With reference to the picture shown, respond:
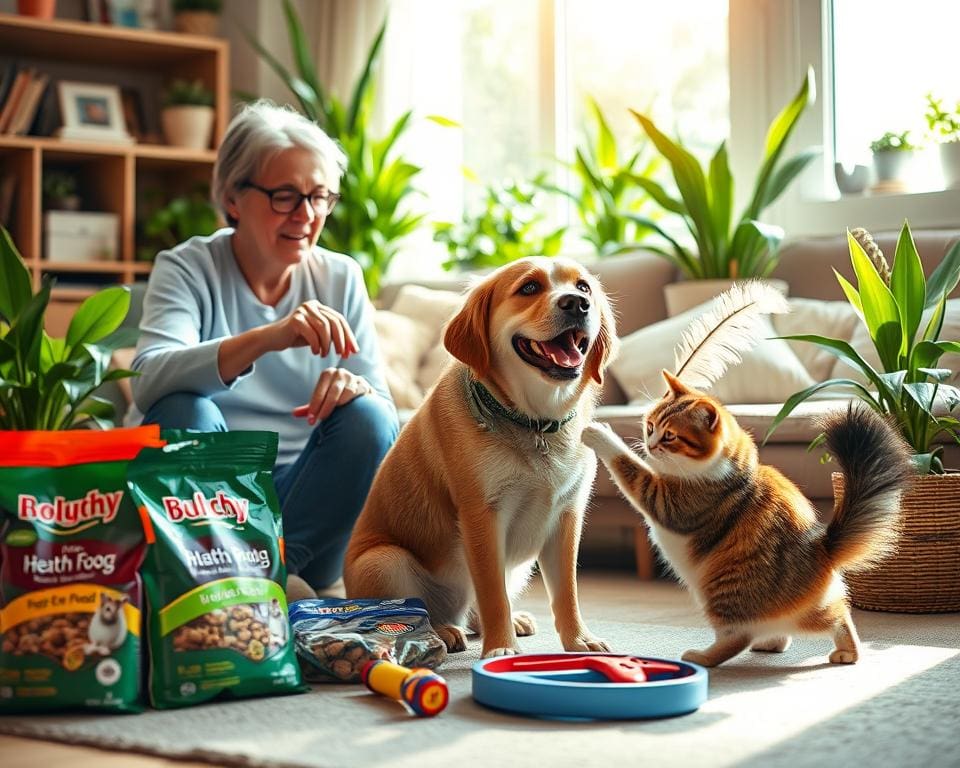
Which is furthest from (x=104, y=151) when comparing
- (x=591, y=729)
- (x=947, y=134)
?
(x=591, y=729)

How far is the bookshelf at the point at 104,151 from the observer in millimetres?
5012

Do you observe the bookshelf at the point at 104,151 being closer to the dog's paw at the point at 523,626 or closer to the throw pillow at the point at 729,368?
the throw pillow at the point at 729,368

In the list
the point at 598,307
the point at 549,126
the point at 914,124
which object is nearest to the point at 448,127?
the point at 549,126

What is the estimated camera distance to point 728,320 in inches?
87.0

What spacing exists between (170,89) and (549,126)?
1.80m

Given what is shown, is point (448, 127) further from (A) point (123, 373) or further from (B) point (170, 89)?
Result: (A) point (123, 373)

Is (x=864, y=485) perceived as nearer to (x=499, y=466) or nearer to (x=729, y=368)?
(x=499, y=466)

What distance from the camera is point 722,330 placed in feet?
7.27

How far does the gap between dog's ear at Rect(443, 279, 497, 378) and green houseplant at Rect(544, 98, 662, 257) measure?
2192mm

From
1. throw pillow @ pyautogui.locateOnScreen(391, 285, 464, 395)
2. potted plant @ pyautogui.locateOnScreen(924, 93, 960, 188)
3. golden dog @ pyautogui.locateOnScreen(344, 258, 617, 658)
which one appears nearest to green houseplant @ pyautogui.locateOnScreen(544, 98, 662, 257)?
throw pillow @ pyautogui.locateOnScreen(391, 285, 464, 395)

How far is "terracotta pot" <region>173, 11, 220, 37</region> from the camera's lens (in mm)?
5391

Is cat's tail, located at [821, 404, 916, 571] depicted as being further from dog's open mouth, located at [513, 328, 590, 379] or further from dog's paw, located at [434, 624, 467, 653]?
dog's paw, located at [434, 624, 467, 653]

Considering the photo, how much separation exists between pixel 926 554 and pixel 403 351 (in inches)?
74.6

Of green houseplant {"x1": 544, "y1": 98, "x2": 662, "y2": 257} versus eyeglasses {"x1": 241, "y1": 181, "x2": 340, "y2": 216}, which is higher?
green houseplant {"x1": 544, "y1": 98, "x2": 662, "y2": 257}
